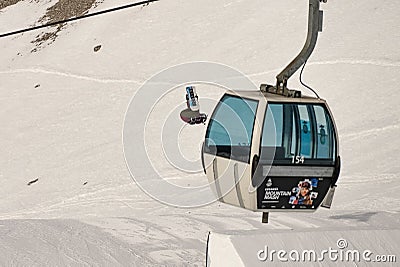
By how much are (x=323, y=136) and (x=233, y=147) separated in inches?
39.5

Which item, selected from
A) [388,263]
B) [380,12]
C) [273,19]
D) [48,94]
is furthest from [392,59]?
[388,263]

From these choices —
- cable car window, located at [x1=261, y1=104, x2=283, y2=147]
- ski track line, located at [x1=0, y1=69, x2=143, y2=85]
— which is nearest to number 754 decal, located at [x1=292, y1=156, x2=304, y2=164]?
cable car window, located at [x1=261, y1=104, x2=283, y2=147]

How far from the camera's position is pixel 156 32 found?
119ft

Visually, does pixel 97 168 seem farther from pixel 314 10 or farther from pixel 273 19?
pixel 314 10

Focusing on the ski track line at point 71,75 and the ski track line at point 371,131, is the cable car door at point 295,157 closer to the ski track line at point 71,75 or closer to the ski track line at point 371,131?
the ski track line at point 371,131

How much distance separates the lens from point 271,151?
27.0 feet

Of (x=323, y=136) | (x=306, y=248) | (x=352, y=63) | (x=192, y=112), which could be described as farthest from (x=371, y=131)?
(x=192, y=112)

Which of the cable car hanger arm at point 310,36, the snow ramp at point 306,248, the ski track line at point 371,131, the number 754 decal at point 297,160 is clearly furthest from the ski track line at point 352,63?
the cable car hanger arm at point 310,36

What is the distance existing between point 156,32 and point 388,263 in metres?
27.3

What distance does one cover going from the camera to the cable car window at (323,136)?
335 inches

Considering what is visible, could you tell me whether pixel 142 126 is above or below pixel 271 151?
below

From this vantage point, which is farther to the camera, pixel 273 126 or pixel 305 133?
pixel 305 133

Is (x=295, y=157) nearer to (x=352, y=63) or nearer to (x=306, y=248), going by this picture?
(x=306, y=248)

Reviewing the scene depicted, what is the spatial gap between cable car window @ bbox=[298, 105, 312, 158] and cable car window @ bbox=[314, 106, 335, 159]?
99 millimetres
